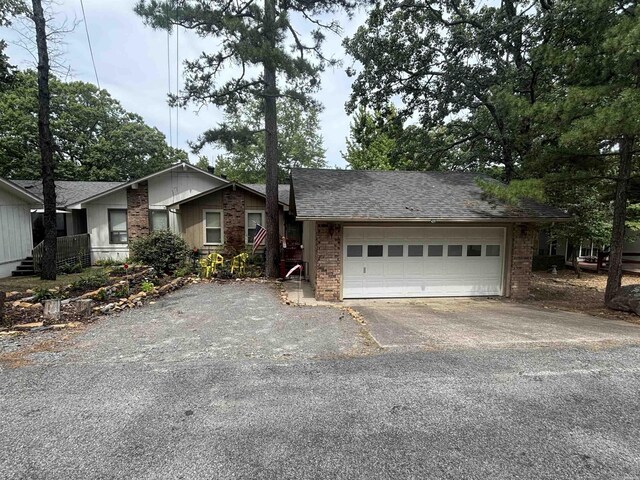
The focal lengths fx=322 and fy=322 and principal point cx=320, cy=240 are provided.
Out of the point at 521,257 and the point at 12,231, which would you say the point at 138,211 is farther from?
the point at 521,257

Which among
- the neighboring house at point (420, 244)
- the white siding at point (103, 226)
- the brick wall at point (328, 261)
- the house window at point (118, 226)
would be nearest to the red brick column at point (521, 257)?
the neighboring house at point (420, 244)

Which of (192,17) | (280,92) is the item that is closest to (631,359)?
(280,92)

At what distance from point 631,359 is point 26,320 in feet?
33.4

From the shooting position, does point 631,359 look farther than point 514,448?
Yes

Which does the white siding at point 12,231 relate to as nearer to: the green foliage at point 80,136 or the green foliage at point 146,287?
the green foliage at point 146,287

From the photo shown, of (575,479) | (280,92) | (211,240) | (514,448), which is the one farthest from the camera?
(211,240)

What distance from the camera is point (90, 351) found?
4.84m

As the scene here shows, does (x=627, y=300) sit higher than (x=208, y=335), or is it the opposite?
(x=627, y=300)

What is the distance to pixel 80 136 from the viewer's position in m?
28.0

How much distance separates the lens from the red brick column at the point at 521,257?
924cm

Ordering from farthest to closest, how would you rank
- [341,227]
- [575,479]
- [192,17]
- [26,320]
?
[192,17], [341,227], [26,320], [575,479]

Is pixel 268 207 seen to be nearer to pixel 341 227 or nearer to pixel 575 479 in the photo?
pixel 341 227

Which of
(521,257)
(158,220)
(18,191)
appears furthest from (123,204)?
(521,257)

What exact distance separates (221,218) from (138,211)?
392 cm
